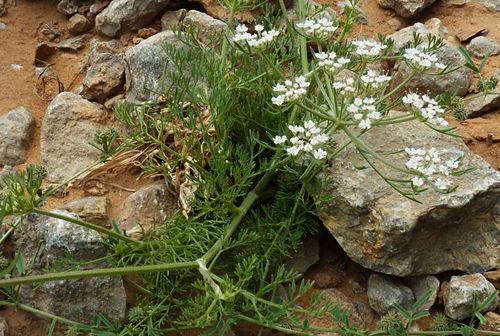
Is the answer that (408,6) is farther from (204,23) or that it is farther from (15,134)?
(15,134)

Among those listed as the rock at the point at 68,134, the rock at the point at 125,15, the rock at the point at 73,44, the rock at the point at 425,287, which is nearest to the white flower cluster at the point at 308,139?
the rock at the point at 425,287

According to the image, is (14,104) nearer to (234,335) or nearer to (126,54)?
Result: (126,54)

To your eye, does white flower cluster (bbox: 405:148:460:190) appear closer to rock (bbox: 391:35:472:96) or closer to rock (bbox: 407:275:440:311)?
rock (bbox: 407:275:440:311)

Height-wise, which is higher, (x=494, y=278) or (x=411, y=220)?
(x=411, y=220)

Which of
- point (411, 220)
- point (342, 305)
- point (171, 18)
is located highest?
point (171, 18)

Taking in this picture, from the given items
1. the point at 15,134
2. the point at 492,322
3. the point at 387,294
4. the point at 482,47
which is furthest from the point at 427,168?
the point at 15,134

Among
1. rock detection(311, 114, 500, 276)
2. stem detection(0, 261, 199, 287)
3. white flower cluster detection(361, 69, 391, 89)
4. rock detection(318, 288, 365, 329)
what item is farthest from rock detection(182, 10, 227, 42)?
stem detection(0, 261, 199, 287)
